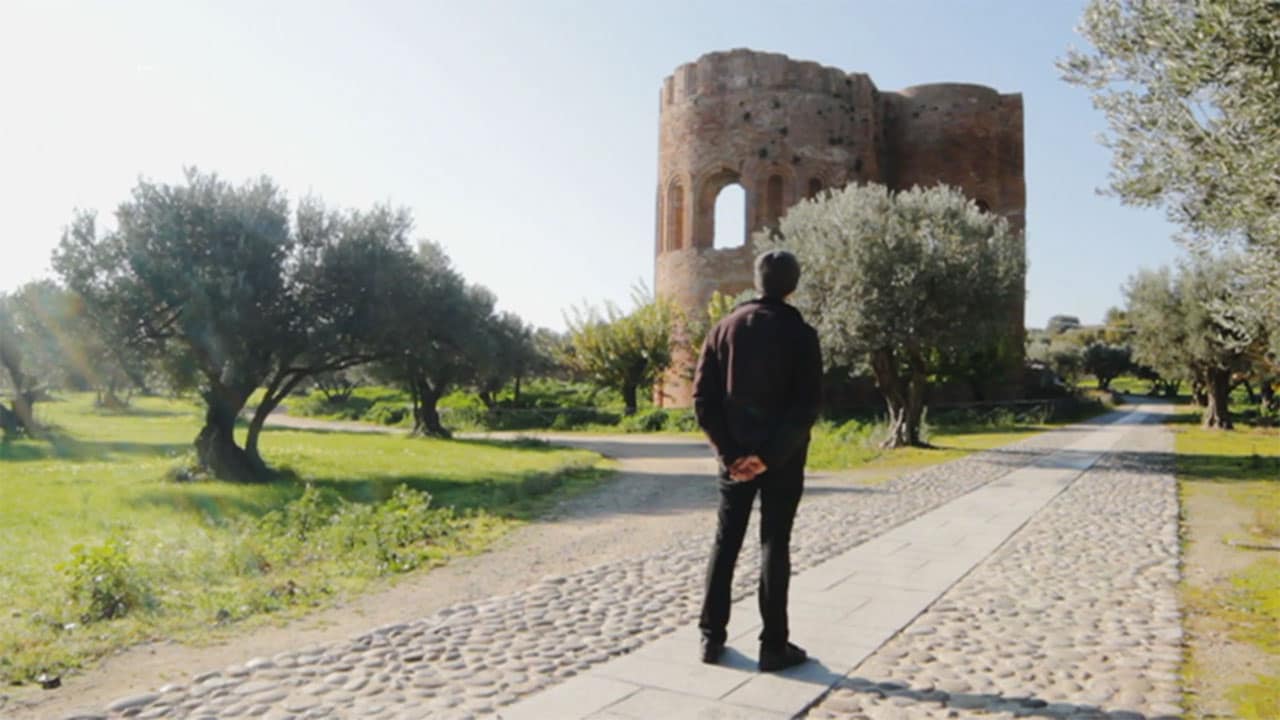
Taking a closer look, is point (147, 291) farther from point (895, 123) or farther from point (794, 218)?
point (895, 123)

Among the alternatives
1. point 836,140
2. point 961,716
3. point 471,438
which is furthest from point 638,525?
point 836,140

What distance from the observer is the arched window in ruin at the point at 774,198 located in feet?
115

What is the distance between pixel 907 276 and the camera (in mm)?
19203

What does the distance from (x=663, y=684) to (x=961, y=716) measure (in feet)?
4.41

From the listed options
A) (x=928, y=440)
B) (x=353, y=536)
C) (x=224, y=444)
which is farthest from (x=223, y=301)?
(x=928, y=440)

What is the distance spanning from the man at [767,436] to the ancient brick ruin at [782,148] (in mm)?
30013

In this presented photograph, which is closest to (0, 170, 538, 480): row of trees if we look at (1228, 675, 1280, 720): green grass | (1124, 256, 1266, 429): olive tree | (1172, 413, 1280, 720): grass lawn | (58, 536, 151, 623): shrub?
(58, 536, 151, 623): shrub

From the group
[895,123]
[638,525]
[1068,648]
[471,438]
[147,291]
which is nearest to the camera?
[1068,648]

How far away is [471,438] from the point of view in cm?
2802

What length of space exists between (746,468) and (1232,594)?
4.43 m

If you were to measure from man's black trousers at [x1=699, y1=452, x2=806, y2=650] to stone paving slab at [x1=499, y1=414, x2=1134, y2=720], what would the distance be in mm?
231

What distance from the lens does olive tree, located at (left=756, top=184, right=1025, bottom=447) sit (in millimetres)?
19438

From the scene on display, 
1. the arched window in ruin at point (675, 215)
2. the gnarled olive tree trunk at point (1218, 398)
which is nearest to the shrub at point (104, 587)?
the arched window in ruin at point (675, 215)

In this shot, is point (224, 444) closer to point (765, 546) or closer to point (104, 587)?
point (104, 587)
